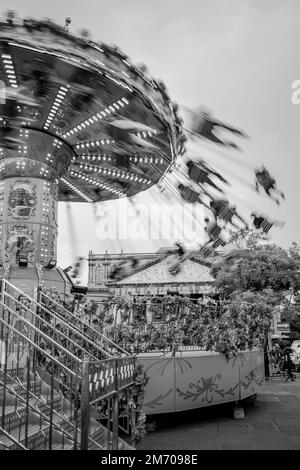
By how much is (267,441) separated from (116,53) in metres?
8.37

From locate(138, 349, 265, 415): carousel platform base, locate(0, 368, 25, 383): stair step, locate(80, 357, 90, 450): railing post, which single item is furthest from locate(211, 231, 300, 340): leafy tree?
locate(80, 357, 90, 450): railing post

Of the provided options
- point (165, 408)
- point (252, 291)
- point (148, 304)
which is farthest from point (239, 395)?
point (252, 291)

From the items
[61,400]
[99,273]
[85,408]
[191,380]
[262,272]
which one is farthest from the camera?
[99,273]

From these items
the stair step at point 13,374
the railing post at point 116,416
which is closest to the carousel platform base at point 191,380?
the stair step at point 13,374

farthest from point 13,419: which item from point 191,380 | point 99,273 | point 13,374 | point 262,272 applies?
point 99,273

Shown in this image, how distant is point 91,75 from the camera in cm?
1012

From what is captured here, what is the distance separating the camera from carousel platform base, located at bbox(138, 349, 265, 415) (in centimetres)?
863

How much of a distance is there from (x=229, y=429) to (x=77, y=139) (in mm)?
8787

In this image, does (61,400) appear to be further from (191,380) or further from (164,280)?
(164,280)

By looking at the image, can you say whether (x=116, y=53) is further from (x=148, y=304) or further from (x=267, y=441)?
(x=267, y=441)

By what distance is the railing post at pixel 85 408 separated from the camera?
13.0 ft

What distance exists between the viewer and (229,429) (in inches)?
341

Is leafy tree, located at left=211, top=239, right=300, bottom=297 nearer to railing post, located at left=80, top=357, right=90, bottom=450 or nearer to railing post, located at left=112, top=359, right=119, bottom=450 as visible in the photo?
railing post, located at left=112, top=359, right=119, bottom=450

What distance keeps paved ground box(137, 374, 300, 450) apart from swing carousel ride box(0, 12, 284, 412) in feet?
1.89
